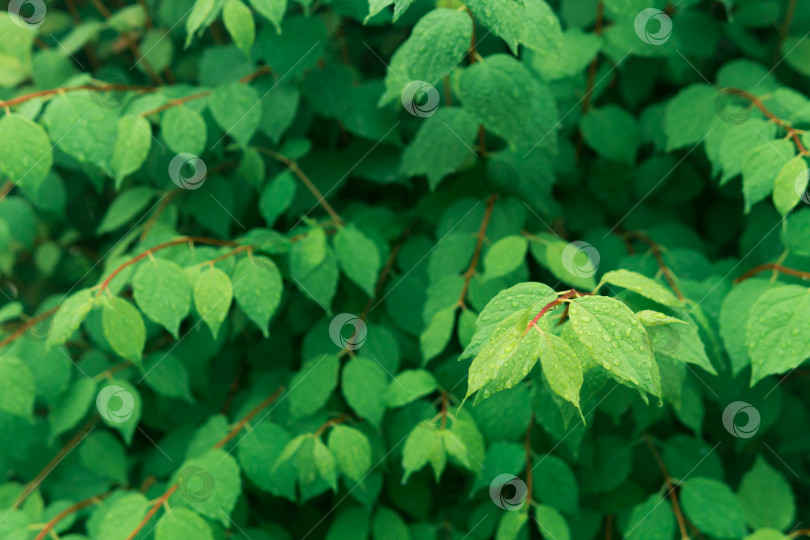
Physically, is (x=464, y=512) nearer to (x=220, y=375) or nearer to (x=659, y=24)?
(x=220, y=375)

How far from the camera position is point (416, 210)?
1.68m

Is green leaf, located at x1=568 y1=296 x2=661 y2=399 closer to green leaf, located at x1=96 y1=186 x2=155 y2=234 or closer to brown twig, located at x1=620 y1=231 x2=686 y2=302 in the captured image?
brown twig, located at x1=620 y1=231 x2=686 y2=302

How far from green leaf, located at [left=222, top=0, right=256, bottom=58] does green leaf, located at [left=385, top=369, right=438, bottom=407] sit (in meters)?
0.77

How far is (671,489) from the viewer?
1.44 m

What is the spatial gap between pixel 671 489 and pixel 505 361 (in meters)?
0.89

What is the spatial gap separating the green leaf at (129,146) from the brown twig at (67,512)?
79 cm

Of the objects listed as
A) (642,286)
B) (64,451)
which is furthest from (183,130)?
(642,286)

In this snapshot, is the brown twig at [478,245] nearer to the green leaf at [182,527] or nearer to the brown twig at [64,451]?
the green leaf at [182,527]

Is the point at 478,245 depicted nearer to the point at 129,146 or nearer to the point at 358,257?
the point at 358,257

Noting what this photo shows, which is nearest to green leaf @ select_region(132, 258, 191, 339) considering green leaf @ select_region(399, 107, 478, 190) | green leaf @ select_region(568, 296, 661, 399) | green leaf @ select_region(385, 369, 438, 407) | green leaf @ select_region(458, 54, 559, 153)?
green leaf @ select_region(385, 369, 438, 407)

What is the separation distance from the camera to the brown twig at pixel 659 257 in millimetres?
1399

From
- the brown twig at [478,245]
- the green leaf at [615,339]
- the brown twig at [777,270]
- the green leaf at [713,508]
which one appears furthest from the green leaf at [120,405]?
the brown twig at [777,270]

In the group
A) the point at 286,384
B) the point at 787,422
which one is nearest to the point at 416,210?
the point at 286,384

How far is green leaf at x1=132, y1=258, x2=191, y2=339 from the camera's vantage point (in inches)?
51.0
